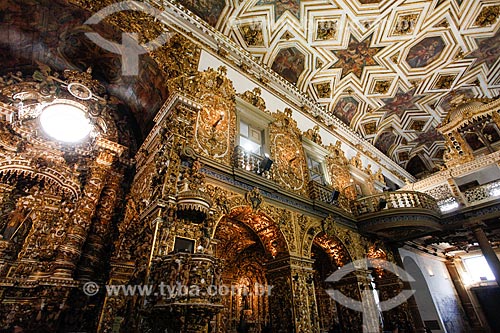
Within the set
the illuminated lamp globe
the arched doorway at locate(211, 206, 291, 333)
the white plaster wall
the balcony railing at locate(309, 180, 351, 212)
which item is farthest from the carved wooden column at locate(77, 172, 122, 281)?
the white plaster wall

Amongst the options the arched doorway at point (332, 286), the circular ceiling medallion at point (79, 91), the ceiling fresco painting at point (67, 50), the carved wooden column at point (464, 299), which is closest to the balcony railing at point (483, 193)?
the arched doorway at point (332, 286)

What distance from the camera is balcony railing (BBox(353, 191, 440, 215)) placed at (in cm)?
1026

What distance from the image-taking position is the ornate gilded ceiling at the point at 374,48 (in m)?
10.1

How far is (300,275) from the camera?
7203 millimetres

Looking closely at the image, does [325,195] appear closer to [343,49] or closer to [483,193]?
[343,49]

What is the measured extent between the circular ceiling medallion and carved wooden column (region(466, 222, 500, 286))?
616 inches

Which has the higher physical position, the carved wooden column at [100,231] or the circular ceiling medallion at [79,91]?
the circular ceiling medallion at [79,91]

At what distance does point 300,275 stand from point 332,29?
9.93 metres

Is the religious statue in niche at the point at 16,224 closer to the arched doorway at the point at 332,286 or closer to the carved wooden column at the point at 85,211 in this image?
the carved wooden column at the point at 85,211

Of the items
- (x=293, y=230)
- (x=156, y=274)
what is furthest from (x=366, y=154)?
(x=156, y=274)

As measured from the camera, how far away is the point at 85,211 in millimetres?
7277

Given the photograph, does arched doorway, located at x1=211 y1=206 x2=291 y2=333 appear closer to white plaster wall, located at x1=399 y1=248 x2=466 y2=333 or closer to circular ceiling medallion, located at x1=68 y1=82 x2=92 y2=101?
circular ceiling medallion, located at x1=68 y1=82 x2=92 y2=101

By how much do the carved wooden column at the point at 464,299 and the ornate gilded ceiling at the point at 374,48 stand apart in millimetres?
9862

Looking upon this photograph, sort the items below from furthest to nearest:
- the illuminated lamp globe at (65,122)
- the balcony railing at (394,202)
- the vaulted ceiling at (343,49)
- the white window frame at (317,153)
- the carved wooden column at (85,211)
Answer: the white window frame at (317,153) → the balcony railing at (394,202) → the illuminated lamp globe at (65,122) → the vaulted ceiling at (343,49) → the carved wooden column at (85,211)
